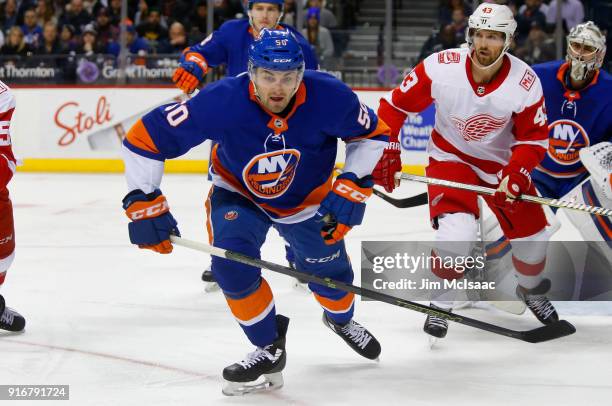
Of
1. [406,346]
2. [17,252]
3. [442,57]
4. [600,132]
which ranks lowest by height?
[17,252]

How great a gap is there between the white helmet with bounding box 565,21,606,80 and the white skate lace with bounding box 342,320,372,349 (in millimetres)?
1433

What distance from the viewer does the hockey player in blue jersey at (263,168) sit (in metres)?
3.07

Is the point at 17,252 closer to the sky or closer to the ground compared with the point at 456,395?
closer to the ground

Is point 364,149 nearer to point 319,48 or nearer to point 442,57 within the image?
point 442,57

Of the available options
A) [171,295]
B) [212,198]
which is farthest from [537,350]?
[171,295]

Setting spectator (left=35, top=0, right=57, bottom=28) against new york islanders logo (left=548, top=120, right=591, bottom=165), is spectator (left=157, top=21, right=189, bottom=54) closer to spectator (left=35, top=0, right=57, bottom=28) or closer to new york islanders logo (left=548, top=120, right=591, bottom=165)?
spectator (left=35, top=0, right=57, bottom=28)

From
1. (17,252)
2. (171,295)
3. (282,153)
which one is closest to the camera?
(282,153)

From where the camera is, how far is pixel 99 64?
29.0 ft

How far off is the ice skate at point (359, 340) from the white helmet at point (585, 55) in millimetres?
1439

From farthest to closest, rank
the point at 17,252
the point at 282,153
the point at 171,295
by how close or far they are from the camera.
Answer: the point at 17,252 → the point at 171,295 → the point at 282,153

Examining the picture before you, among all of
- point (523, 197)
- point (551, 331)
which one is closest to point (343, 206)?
point (523, 197)

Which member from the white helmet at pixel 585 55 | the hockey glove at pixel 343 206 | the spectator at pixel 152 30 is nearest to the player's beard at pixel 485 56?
the white helmet at pixel 585 55

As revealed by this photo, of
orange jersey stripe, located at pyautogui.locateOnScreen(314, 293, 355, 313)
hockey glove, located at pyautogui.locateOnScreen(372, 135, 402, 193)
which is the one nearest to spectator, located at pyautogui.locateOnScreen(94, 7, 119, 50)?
hockey glove, located at pyautogui.locateOnScreen(372, 135, 402, 193)

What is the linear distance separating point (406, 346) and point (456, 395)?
1.93ft
